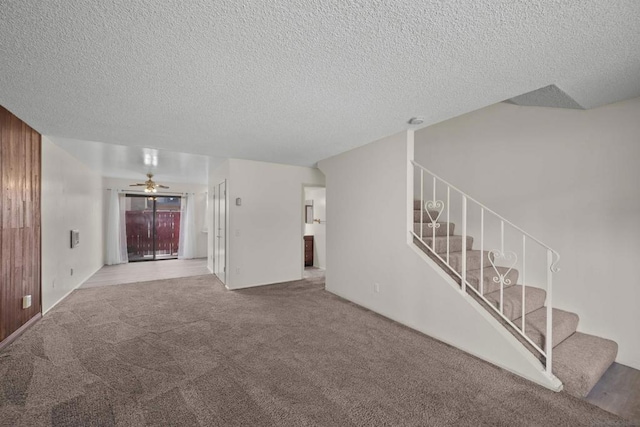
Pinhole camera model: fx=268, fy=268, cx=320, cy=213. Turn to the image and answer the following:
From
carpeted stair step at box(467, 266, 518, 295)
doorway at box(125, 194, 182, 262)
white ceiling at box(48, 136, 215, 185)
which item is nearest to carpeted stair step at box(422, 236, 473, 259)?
carpeted stair step at box(467, 266, 518, 295)

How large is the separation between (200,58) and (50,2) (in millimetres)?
714

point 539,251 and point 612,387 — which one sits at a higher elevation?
point 539,251

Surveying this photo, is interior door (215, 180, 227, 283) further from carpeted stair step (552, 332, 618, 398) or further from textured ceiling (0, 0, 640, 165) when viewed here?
carpeted stair step (552, 332, 618, 398)

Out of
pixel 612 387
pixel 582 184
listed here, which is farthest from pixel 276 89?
pixel 612 387

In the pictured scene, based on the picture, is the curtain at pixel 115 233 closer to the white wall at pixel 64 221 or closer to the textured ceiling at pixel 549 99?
the white wall at pixel 64 221

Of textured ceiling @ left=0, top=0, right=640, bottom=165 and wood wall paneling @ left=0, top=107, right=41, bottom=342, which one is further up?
textured ceiling @ left=0, top=0, right=640, bottom=165

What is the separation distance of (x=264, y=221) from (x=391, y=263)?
2.67 m

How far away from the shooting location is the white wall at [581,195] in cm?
241

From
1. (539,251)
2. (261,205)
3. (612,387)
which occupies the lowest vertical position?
(612,387)

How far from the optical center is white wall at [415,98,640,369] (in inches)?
94.8

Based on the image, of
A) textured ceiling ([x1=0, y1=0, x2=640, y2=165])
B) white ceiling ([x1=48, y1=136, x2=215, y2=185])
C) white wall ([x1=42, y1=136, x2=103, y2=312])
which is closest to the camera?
textured ceiling ([x1=0, y1=0, x2=640, y2=165])

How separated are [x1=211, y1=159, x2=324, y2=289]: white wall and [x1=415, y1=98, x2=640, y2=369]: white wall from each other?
3362mm

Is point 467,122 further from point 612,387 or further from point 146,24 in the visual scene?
point 146,24

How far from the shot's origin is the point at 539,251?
298cm
